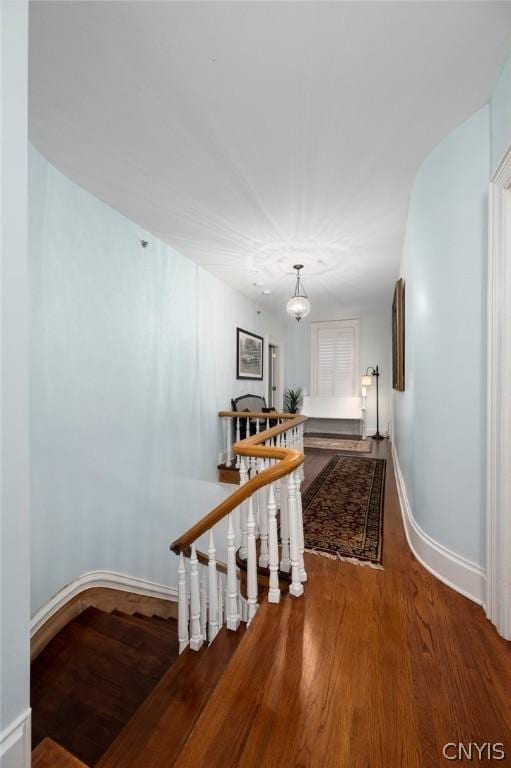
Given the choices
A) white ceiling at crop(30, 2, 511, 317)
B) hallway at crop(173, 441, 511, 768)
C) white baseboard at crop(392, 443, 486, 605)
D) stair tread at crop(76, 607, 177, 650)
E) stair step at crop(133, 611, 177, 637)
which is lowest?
stair step at crop(133, 611, 177, 637)

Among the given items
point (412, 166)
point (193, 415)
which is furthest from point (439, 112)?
point (193, 415)

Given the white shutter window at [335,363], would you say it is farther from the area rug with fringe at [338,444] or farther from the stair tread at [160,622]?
the stair tread at [160,622]

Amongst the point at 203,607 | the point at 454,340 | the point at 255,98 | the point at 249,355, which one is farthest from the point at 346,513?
the point at 249,355

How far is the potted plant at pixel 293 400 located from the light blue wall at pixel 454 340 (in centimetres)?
488

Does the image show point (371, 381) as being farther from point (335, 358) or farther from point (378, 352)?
point (335, 358)

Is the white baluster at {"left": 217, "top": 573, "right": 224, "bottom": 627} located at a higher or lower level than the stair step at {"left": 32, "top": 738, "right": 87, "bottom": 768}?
lower

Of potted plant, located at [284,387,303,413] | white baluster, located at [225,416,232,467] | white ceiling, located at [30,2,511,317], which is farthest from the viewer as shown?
potted plant, located at [284,387,303,413]

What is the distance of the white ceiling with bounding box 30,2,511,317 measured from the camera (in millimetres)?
1203

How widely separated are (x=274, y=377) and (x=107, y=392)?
4.70 m

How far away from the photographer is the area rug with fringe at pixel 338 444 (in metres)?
5.21

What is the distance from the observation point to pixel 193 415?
3.57 meters

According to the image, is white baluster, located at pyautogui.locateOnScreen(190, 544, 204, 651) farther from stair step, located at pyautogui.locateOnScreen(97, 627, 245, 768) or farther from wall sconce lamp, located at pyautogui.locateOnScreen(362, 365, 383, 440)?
wall sconce lamp, located at pyautogui.locateOnScreen(362, 365, 383, 440)

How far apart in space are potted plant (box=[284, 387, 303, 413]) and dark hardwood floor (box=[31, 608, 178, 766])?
502cm

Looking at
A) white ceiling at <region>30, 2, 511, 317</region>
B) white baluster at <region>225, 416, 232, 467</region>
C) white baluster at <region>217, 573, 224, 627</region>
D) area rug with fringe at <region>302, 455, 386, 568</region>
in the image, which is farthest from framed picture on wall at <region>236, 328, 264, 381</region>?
white baluster at <region>217, 573, 224, 627</region>
